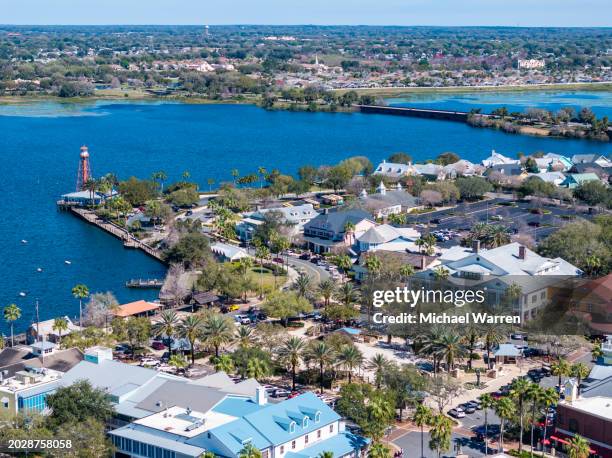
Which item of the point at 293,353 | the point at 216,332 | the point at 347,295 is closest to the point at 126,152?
the point at 347,295

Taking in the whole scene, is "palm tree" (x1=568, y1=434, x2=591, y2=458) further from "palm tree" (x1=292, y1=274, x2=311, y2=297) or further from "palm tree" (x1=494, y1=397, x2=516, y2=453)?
"palm tree" (x1=292, y1=274, x2=311, y2=297)

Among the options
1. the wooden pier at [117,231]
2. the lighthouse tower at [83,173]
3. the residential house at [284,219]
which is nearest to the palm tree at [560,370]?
the residential house at [284,219]

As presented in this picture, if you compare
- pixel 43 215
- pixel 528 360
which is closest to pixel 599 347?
pixel 528 360

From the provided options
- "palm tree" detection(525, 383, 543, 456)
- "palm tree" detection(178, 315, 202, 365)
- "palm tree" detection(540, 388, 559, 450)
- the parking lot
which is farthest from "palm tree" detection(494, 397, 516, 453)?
the parking lot

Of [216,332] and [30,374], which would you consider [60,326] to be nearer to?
[30,374]

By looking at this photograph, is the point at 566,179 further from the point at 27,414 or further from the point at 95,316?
the point at 27,414

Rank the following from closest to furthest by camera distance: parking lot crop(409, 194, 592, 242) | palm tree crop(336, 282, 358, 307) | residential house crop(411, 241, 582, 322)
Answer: residential house crop(411, 241, 582, 322), palm tree crop(336, 282, 358, 307), parking lot crop(409, 194, 592, 242)
